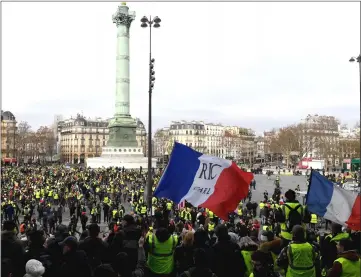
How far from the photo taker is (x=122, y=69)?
58.2 m

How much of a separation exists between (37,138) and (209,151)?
1896 inches

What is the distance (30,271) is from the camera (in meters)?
4.40

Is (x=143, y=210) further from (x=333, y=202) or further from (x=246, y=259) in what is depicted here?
(x=246, y=259)

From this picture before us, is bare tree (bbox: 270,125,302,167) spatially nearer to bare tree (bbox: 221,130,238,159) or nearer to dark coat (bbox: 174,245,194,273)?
bare tree (bbox: 221,130,238,159)

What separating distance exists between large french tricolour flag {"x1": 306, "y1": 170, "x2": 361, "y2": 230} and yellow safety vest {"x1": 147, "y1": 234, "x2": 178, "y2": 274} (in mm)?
2112

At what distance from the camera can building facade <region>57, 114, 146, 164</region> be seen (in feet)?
383

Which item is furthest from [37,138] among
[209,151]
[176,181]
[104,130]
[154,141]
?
[176,181]

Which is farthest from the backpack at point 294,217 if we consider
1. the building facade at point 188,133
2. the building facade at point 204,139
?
the building facade at point 188,133

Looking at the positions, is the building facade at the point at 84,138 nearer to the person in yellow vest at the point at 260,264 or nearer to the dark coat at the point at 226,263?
the dark coat at the point at 226,263

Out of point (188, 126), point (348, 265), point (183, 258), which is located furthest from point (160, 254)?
point (188, 126)

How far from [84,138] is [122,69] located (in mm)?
61283

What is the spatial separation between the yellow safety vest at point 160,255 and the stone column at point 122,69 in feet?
174

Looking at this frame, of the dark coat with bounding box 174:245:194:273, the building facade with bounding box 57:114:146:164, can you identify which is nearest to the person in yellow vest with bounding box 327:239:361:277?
the dark coat with bounding box 174:245:194:273

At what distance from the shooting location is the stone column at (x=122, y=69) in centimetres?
5825
